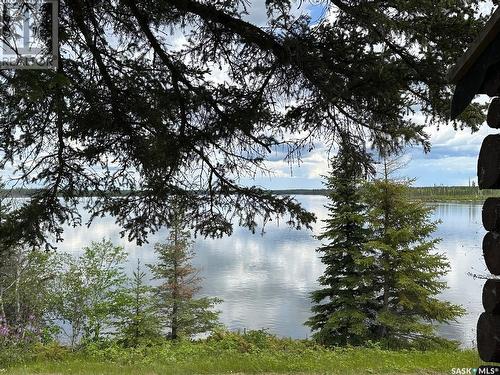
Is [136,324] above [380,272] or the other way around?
the other way around

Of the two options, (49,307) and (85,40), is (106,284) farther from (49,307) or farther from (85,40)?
(85,40)

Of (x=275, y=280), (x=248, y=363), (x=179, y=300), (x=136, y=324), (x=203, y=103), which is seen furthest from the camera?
(x=275, y=280)

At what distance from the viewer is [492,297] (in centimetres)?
213

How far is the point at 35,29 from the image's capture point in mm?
3299

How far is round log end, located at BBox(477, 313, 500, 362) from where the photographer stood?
6.82 feet

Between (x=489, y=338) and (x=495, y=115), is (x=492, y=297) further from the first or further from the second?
(x=495, y=115)

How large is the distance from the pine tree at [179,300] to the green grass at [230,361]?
7.33 m

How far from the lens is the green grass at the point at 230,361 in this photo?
6.73m

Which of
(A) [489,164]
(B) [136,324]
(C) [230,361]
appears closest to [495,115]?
(A) [489,164]

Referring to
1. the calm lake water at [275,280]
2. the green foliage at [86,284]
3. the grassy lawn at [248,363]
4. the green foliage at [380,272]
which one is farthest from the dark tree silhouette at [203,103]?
the green foliage at [86,284]

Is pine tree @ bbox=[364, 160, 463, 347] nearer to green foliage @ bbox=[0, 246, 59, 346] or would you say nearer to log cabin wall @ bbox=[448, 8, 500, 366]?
green foliage @ bbox=[0, 246, 59, 346]

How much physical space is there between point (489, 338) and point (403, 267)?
14.0 m

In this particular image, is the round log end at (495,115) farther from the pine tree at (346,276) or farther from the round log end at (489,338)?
the pine tree at (346,276)

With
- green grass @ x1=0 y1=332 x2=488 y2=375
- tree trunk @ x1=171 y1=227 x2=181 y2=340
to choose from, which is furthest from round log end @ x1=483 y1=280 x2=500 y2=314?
tree trunk @ x1=171 y1=227 x2=181 y2=340
